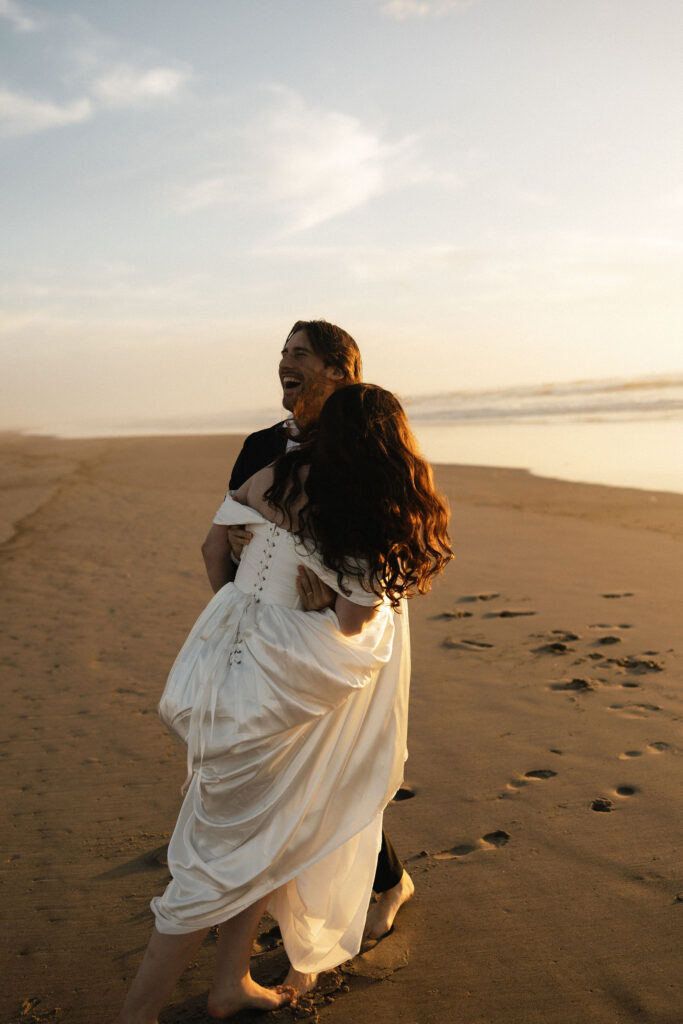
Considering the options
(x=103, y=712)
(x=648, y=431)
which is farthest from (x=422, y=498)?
(x=648, y=431)

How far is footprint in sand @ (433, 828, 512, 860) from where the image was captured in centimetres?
349

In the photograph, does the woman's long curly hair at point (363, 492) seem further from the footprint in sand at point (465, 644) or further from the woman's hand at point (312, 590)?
the footprint in sand at point (465, 644)

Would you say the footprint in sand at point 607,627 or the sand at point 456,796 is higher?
the footprint in sand at point 607,627

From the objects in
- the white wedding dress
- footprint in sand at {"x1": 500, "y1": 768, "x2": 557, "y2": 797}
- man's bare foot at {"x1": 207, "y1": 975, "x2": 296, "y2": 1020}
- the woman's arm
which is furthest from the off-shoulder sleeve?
footprint in sand at {"x1": 500, "y1": 768, "x2": 557, "y2": 797}

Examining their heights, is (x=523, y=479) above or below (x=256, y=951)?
above

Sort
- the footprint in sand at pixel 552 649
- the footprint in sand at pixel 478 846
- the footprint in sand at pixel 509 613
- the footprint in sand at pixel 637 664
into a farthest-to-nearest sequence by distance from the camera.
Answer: the footprint in sand at pixel 509 613 < the footprint in sand at pixel 552 649 < the footprint in sand at pixel 637 664 < the footprint in sand at pixel 478 846

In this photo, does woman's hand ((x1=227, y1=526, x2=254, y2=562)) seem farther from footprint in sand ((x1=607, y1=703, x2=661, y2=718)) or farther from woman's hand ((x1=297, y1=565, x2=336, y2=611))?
footprint in sand ((x1=607, y1=703, x2=661, y2=718))

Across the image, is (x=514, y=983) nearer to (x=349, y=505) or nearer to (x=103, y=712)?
(x=349, y=505)

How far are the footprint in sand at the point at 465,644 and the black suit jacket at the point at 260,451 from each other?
3580 millimetres

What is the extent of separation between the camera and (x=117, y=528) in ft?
36.6

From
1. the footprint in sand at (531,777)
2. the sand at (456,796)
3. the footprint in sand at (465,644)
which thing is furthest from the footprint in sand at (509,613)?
the footprint in sand at (531,777)

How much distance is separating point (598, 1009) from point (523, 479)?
13.6 m

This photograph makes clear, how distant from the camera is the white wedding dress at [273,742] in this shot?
2.34 m

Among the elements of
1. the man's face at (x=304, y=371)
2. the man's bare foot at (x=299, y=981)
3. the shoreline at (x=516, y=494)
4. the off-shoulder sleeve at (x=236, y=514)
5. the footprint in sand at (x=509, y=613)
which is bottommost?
the man's bare foot at (x=299, y=981)
